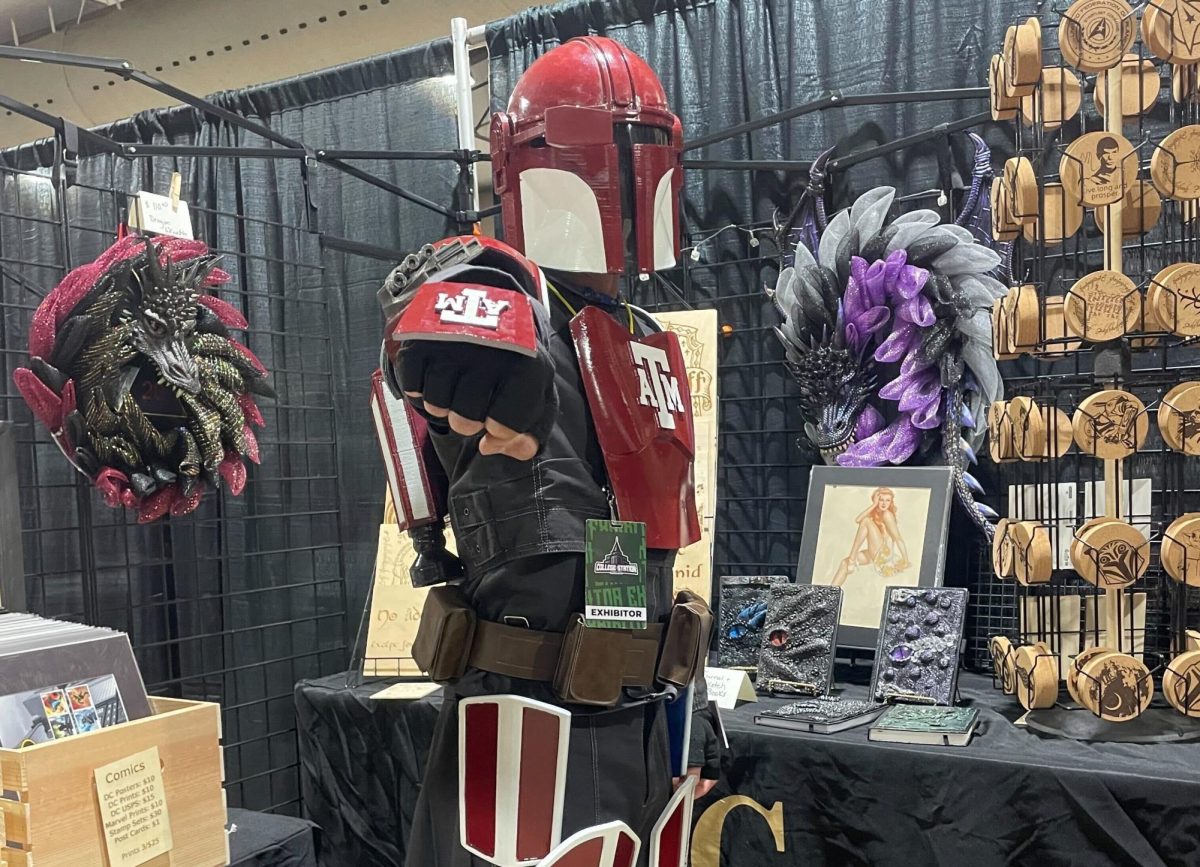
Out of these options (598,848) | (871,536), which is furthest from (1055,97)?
(598,848)

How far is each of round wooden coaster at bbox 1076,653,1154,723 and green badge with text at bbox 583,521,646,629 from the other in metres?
0.92

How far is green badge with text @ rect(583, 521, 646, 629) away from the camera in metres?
1.17

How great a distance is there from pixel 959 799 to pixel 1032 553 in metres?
0.44

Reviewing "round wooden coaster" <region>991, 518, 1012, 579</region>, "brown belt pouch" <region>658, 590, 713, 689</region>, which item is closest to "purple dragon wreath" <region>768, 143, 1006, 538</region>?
"round wooden coaster" <region>991, 518, 1012, 579</region>

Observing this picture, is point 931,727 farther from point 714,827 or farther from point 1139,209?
point 1139,209

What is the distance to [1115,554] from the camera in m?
1.68

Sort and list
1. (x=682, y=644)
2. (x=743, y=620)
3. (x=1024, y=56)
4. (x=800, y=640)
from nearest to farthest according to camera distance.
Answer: (x=682, y=644) → (x=1024, y=56) → (x=800, y=640) → (x=743, y=620)

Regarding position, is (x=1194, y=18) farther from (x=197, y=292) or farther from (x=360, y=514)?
(x=360, y=514)

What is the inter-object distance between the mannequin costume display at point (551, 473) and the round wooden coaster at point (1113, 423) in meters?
0.77

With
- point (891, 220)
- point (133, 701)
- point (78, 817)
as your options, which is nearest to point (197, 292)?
point (133, 701)

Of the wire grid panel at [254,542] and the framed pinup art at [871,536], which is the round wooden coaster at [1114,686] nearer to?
the framed pinup art at [871,536]

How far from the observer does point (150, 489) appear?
1954 millimetres

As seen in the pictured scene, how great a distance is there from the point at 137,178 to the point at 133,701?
256 cm

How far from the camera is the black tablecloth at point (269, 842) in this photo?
5.69 feet
